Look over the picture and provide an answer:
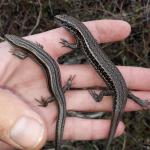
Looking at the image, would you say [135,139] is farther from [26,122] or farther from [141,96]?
[26,122]

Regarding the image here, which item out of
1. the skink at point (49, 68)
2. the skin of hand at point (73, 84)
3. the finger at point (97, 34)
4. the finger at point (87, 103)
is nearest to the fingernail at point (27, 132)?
the skin of hand at point (73, 84)

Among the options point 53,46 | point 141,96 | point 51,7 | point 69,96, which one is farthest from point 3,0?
point 141,96

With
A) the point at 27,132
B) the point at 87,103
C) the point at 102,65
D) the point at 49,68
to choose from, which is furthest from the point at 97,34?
the point at 27,132

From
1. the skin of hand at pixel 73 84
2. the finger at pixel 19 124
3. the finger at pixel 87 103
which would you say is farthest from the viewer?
the finger at pixel 87 103

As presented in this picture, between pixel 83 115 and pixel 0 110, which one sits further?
pixel 83 115

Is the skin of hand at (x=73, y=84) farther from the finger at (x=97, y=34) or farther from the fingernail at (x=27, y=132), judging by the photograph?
the fingernail at (x=27, y=132)

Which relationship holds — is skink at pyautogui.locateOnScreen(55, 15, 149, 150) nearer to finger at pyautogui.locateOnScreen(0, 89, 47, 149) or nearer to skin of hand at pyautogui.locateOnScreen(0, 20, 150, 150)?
skin of hand at pyautogui.locateOnScreen(0, 20, 150, 150)
